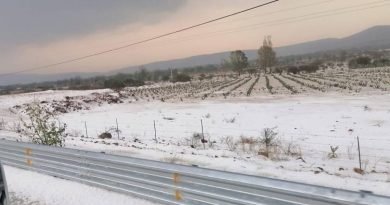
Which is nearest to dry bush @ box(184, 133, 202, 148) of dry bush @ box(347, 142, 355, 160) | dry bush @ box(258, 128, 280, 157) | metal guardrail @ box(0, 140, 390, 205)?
dry bush @ box(258, 128, 280, 157)

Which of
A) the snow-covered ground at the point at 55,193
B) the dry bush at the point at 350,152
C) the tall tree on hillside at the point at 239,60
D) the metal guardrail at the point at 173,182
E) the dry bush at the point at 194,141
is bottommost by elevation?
the dry bush at the point at 350,152

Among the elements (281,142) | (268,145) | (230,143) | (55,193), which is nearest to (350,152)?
(268,145)

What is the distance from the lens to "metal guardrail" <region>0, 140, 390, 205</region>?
523 centimetres

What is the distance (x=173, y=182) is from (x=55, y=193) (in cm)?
335

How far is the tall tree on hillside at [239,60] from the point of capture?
157m

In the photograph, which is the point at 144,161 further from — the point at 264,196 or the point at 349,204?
the point at 349,204

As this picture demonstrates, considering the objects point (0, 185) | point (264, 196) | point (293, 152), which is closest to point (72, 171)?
point (0, 185)

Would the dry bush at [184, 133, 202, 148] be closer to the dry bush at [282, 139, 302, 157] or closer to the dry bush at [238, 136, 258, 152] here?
the dry bush at [238, 136, 258, 152]

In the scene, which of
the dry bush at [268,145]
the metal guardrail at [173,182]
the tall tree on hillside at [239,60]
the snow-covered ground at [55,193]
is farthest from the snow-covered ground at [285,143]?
the tall tree on hillside at [239,60]

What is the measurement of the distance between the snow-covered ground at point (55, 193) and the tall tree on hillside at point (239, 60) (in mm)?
148311

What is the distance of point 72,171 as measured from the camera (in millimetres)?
10109

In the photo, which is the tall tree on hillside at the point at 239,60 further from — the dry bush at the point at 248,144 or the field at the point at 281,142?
the dry bush at the point at 248,144

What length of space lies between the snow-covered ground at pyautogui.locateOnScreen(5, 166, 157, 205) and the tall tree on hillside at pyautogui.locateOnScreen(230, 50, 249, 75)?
148 meters

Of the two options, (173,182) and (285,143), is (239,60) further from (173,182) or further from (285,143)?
(173,182)
